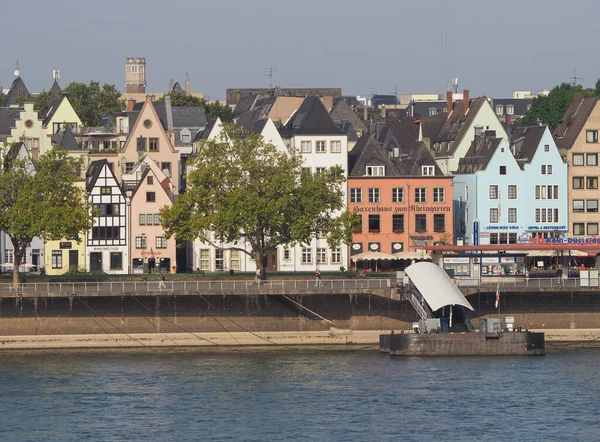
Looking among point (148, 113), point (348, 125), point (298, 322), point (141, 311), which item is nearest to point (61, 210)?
point (141, 311)

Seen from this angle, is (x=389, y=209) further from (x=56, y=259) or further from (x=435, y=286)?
(x=435, y=286)

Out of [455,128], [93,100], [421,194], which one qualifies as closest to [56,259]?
[421,194]

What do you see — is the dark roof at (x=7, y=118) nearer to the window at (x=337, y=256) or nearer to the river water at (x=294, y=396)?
the window at (x=337, y=256)

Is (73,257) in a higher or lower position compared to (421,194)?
lower

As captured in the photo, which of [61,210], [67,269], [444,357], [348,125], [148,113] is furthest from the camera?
[348,125]

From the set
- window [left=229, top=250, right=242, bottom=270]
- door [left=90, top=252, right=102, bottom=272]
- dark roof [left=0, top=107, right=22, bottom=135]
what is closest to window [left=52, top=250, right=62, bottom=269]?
door [left=90, top=252, right=102, bottom=272]

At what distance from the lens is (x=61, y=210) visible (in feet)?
347

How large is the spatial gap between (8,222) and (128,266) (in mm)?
21085

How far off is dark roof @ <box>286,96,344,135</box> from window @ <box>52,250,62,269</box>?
21523 mm

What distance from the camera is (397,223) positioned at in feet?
425

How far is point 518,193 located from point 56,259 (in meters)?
38.8

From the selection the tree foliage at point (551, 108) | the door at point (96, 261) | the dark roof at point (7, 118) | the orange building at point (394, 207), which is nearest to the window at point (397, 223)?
the orange building at point (394, 207)

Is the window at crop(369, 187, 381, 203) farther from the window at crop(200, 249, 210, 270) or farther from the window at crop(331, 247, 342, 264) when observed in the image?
the window at crop(200, 249, 210, 270)

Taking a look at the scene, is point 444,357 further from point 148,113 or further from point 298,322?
point 148,113
